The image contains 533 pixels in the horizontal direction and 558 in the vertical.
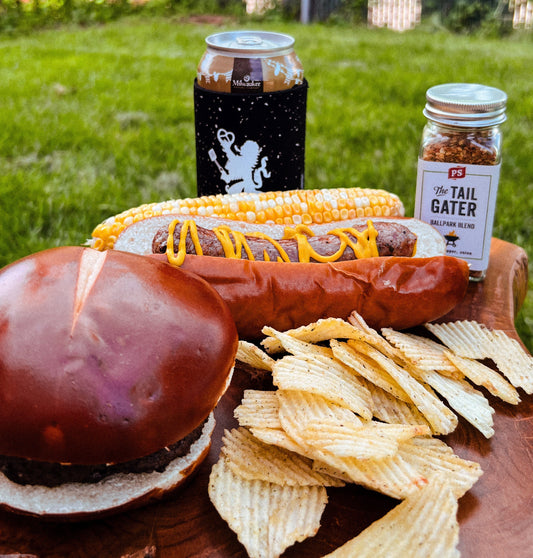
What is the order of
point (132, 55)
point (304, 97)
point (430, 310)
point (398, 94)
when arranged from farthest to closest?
point (132, 55) < point (398, 94) < point (304, 97) < point (430, 310)

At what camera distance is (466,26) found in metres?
12.2

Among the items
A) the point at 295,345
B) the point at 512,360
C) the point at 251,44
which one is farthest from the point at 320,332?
the point at 251,44

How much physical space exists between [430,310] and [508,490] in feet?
2.72

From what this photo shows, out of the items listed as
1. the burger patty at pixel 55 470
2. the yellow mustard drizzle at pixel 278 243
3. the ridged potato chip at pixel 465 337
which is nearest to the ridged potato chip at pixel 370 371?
the ridged potato chip at pixel 465 337

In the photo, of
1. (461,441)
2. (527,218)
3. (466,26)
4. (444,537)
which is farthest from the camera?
(466,26)

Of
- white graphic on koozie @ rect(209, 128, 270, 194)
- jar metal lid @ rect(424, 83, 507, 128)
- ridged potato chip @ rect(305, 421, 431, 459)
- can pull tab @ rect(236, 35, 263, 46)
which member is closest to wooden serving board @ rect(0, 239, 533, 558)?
ridged potato chip @ rect(305, 421, 431, 459)

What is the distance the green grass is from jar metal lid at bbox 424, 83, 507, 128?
1350mm

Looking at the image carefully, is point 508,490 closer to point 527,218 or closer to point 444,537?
point 444,537

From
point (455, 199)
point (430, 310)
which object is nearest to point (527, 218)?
point (455, 199)

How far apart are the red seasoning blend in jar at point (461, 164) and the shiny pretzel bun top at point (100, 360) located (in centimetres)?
133

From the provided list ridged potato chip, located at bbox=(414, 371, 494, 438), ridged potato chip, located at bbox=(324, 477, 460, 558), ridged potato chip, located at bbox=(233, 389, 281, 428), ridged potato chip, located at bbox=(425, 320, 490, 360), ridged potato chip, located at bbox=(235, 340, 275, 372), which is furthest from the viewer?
ridged potato chip, located at bbox=(425, 320, 490, 360)

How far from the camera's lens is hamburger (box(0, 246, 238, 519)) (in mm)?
1460

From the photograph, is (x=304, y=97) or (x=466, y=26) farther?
(x=466, y=26)

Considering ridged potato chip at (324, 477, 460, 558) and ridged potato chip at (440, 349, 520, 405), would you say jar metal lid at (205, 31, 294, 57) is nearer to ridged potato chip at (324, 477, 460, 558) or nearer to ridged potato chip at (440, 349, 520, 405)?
ridged potato chip at (440, 349, 520, 405)
